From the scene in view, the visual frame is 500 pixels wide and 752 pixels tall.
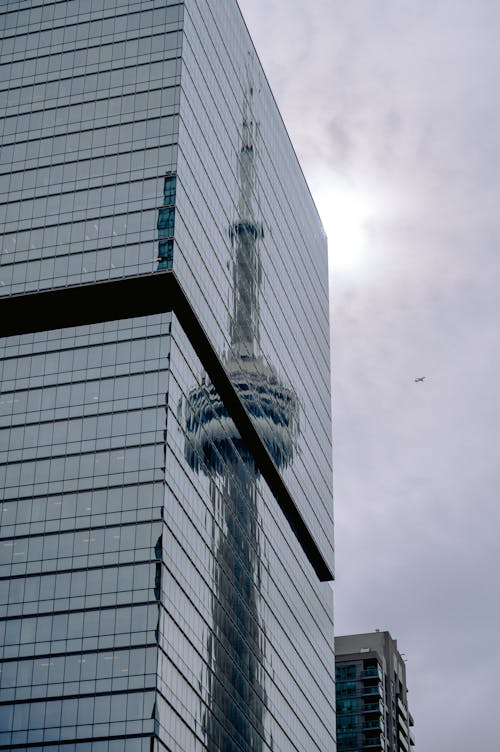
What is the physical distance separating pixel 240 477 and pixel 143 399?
89.0ft

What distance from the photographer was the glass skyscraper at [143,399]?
356ft

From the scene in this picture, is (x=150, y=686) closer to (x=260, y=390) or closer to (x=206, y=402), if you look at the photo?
(x=206, y=402)

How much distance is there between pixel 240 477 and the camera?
469 feet

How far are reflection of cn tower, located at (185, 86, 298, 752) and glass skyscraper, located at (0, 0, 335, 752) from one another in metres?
0.41

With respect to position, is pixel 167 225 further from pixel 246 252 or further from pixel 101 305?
pixel 246 252

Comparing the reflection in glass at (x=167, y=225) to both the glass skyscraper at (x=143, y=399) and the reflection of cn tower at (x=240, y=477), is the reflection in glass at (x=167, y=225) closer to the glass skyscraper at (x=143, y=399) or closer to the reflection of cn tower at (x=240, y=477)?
the glass skyscraper at (x=143, y=399)

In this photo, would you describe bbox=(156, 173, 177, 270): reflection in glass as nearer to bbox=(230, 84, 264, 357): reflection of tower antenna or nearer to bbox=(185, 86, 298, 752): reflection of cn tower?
bbox=(185, 86, 298, 752): reflection of cn tower

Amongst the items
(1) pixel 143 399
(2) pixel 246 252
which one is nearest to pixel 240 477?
(2) pixel 246 252

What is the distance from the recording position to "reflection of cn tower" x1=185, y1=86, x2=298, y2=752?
12525cm

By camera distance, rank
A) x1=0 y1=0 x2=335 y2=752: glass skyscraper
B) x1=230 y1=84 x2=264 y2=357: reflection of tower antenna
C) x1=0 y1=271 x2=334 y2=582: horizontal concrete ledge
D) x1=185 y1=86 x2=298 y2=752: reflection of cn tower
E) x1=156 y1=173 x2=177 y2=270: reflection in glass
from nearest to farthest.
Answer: x1=0 y1=0 x2=335 y2=752: glass skyscraper, x1=156 y1=173 x2=177 y2=270: reflection in glass, x1=0 y1=271 x2=334 y2=582: horizontal concrete ledge, x1=185 y1=86 x2=298 y2=752: reflection of cn tower, x1=230 y1=84 x2=264 y2=357: reflection of tower antenna

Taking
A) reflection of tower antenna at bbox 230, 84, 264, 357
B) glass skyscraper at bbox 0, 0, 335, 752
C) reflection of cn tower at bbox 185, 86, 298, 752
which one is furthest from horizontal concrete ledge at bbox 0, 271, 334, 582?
reflection of tower antenna at bbox 230, 84, 264, 357

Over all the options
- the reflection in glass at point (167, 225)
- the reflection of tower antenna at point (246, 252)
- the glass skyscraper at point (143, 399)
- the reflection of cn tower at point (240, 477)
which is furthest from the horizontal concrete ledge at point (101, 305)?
the reflection of tower antenna at point (246, 252)

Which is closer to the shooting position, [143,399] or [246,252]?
[143,399]

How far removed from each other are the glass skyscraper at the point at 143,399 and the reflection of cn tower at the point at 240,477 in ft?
1.36
